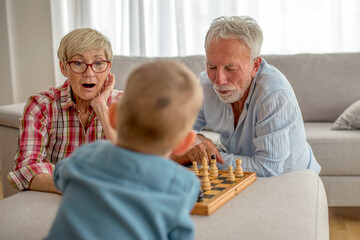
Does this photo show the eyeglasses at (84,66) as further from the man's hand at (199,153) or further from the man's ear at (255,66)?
the man's ear at (255,66)

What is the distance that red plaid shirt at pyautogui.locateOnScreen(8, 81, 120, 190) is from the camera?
1884 millimetres

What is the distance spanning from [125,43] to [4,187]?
2061 millimetres

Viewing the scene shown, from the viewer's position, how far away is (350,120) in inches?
125

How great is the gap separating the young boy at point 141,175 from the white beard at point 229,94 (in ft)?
3.60

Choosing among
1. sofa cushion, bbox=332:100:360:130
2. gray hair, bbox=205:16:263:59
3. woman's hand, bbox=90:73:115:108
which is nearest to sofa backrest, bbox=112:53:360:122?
sofa cushion, bbox=332:100:360:130

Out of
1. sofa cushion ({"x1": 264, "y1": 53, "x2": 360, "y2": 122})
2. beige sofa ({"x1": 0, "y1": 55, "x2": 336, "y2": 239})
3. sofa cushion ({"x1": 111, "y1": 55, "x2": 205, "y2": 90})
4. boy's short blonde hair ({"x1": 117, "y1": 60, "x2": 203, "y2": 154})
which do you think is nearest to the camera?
boy's short blonde hair ({"x1": 117, "y1": 60, "x2": 203, "y2": 154})

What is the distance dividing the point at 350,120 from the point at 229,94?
1.37 meters

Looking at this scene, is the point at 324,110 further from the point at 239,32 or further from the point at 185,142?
the point at 185,142

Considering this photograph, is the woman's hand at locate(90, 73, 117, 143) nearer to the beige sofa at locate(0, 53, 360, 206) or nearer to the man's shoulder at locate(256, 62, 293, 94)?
the man's shoulder at locate(256, 62, 293, 94)

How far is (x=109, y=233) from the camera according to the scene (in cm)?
98

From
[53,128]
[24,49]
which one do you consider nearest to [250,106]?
[53,128]

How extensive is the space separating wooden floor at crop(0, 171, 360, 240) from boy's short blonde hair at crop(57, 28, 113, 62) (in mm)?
1586

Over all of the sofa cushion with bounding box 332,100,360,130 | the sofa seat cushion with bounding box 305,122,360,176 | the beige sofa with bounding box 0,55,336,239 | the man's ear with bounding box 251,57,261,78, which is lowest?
the sofa seat cushion with bounding box 305,122,360,176

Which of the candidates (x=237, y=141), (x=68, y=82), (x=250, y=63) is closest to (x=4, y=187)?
(x=68, y=82)
